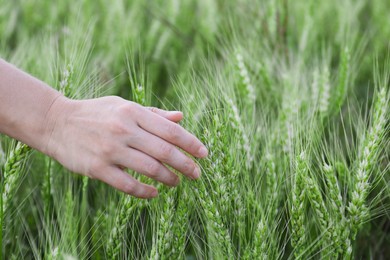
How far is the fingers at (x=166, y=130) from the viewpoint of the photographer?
860mm

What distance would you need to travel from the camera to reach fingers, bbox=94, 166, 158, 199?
86 centimetres

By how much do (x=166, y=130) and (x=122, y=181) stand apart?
105 millimetres

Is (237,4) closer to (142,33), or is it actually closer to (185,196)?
(142,33)

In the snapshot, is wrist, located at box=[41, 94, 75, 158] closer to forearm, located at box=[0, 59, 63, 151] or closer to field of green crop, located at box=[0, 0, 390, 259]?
forearm, located at box=[0, 59, 63, 151]

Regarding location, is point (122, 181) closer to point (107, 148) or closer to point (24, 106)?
point (107, 148)

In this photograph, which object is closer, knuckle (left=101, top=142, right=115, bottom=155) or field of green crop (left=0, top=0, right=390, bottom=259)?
knuckle (left=101, top=142, right=115, bottom=155)

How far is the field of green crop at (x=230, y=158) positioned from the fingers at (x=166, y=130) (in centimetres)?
8

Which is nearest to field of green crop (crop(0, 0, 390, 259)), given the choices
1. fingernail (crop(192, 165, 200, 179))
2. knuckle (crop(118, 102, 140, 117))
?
fingernail (crop(192, 165, 200, 179))

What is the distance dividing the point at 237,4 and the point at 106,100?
3.51 feet

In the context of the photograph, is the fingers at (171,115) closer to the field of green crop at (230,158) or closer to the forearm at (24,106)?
the field of green crop at (230,158)

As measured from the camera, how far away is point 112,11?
191 centimetres

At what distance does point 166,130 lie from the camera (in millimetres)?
860

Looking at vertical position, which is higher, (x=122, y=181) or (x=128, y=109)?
(x=128, y=109)

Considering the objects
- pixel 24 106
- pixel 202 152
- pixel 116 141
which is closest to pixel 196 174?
pixel 202 152
